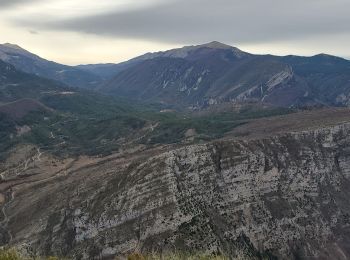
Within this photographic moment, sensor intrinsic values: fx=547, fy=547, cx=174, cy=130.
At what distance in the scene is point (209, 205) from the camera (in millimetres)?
146250

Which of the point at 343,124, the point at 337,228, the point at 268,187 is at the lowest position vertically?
the point at 337,228

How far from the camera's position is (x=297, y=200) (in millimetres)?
158375

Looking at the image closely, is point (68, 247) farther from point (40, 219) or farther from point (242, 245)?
point (242, 245)

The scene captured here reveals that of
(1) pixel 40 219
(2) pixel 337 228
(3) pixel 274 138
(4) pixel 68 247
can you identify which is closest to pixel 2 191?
(1) pixel 40 219

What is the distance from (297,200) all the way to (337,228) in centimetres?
1393

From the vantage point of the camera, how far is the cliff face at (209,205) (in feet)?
449

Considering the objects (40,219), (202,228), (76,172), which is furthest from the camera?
(76,172)

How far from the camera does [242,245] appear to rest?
141 meters

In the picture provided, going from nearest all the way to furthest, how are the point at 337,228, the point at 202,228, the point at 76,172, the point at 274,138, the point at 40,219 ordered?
the point at 202,228, the point at 40,219, the point at 337,228, the point at 274,138, the point at 76,172

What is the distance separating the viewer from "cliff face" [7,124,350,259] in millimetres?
136750

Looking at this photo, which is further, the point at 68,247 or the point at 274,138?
the point at 274,138

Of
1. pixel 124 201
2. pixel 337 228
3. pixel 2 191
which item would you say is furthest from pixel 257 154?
pixel 2 191

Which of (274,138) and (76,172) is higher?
(274,138)

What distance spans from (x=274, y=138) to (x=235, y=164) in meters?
23.0
